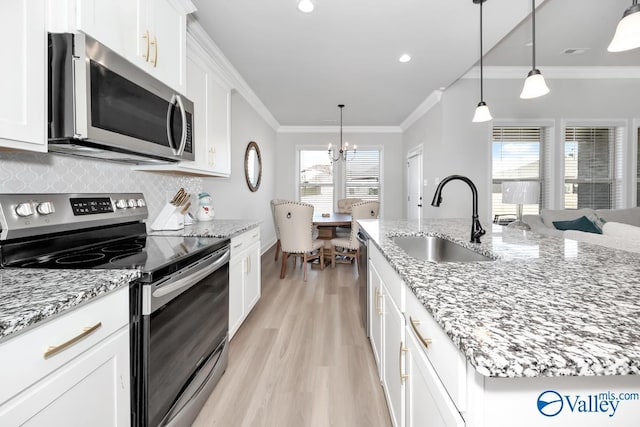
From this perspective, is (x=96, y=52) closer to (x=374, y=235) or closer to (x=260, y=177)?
(x=374, y=235)

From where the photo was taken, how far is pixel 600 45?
11.9 ft

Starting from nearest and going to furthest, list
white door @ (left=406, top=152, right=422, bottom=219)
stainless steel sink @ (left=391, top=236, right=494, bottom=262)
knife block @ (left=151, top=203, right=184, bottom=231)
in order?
stainless steel sink @ (left=391, top=236, right=494, bottom=262) < knife block @ (left=151, top=203, right=184, bottom=231) < white door @ (left=406, top=152, right=422, bottom=219)

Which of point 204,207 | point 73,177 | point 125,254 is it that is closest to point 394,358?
point 125,254

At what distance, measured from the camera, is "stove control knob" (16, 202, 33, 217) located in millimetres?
1167

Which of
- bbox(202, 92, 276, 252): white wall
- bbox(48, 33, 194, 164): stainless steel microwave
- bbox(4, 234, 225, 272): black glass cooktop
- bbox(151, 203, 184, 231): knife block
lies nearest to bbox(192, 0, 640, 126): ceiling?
bbox(202, 92, 276, 252): white wall

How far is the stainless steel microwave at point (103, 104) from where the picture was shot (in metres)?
1.12

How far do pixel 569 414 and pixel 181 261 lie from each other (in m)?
1.31

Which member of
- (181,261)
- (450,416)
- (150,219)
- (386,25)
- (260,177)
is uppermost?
(386,25)

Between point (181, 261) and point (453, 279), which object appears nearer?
point (453, 279)

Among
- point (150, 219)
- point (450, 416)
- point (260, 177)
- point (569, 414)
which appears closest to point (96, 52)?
point (150, 219)

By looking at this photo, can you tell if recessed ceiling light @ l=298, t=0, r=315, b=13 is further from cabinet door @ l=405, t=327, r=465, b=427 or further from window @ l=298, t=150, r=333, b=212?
window @ l=298, t=150, r=333, b=212

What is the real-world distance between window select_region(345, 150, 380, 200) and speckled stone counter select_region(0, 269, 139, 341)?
621cm

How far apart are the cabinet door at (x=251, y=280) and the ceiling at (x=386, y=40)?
2.01 m

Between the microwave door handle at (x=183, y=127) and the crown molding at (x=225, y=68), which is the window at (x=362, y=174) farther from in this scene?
the microwave door handle at (x=183, y=127)
